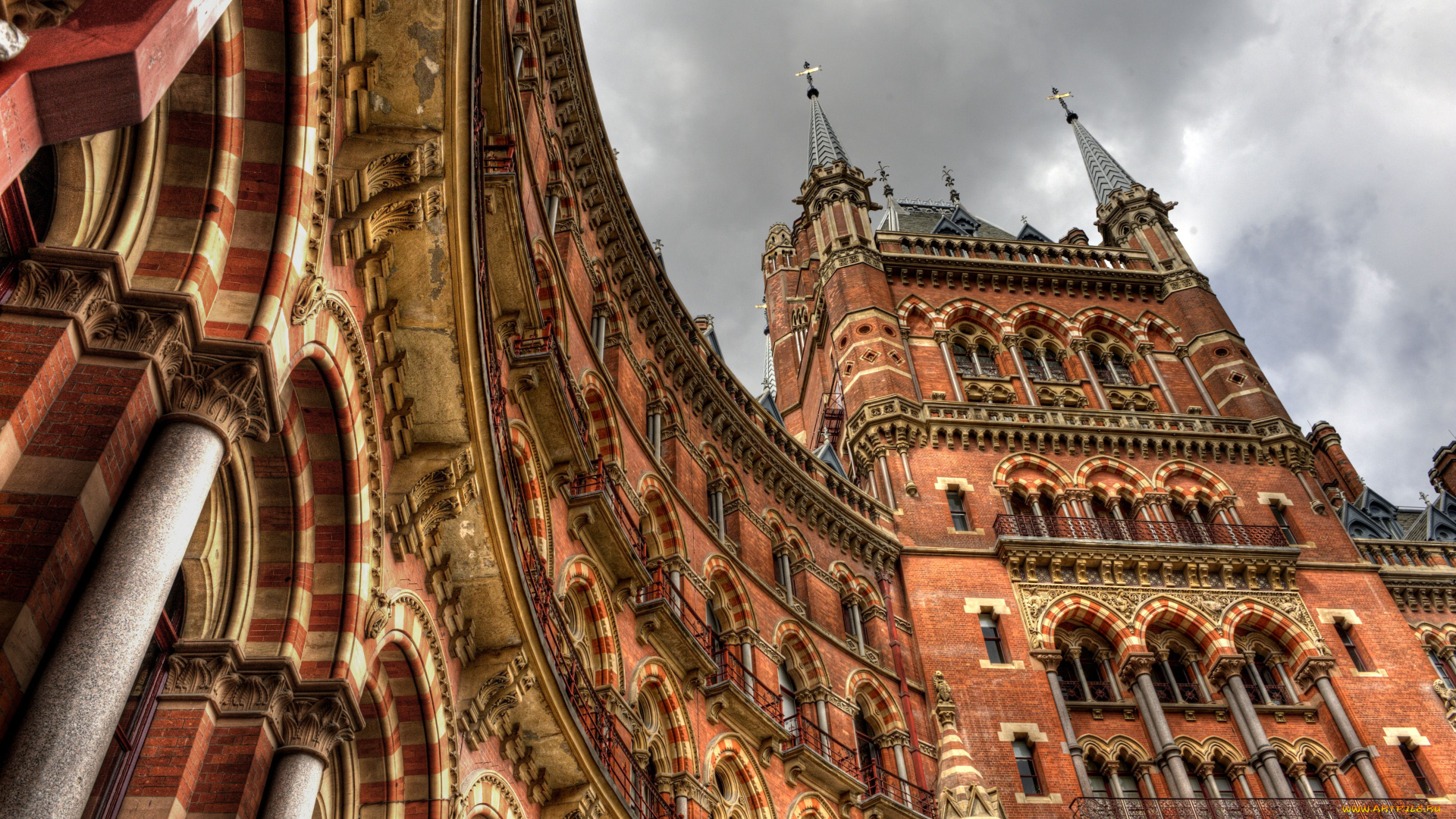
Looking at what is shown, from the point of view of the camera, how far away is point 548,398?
1622cm

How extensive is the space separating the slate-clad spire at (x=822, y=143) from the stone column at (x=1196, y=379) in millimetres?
13930

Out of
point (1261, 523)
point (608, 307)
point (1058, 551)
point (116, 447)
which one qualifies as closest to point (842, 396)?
point (1058, 551)

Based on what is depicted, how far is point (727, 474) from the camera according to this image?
81.4 ft

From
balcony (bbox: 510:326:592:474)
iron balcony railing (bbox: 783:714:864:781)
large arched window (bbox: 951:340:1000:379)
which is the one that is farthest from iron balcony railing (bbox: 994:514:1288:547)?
balcony (bbox: 510:326:592:474)

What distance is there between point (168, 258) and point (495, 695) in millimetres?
6062

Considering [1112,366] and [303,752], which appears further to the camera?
[1112,366]

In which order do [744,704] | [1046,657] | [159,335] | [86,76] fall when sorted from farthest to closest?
[1046,657] → [744,704] → [159,335] → [86,76]

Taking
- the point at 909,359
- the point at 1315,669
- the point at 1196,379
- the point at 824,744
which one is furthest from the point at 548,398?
the point at 1196,379

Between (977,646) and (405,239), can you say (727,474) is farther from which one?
(405,239)

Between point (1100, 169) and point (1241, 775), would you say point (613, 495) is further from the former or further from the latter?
point (1100, 169)

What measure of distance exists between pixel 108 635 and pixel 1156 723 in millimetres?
25823

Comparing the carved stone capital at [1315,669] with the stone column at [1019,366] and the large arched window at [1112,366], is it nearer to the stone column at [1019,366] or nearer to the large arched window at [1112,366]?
the stone column at [1019,366]

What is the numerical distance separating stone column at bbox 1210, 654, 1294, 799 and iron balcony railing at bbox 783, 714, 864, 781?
425 inches

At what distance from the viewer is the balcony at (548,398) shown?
51.6 feet
